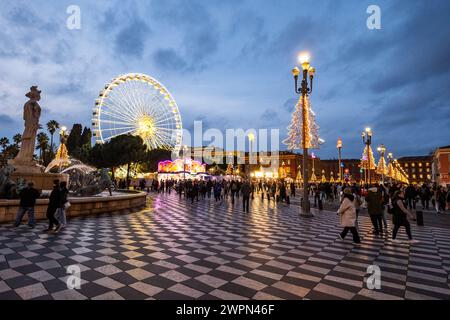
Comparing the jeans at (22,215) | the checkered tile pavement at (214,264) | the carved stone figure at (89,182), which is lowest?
the checkered tile pavement at (214,264)

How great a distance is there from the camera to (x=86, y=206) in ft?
43.7

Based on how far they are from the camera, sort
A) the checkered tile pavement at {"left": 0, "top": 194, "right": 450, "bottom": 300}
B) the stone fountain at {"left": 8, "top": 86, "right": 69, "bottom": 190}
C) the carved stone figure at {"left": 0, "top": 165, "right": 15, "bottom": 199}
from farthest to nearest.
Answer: the stone fountain at {"left": 8, "top": 86, "right": 69, "bottom": 190} < the carved stone figure at {"left": 0, "top": 165, "right": 15, "bottom": 199} < the checkered tile pavement at {"left": 0, "top": 194, "right": 450, "bottom": 300}

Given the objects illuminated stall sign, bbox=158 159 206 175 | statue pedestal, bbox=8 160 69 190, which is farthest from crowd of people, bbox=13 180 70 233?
illuminated stall sign, bbox=158 159 206 175

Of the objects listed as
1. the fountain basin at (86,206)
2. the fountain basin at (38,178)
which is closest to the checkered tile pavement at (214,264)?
the fountain basin at (86,206)

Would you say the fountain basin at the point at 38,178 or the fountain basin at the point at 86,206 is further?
the fountain basin at the point at 38,178

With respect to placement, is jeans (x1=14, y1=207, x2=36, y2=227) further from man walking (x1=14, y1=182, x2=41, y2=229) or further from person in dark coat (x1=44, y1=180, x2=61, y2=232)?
person in dark coat (x1=44, y1=180, x2=61, y2=232)

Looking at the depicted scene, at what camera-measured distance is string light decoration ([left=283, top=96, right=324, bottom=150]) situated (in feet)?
47.7

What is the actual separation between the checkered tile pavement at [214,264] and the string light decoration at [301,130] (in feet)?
19.9

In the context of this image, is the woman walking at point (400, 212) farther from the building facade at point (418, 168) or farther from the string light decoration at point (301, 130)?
Answer: the building facade at point (418, 168)

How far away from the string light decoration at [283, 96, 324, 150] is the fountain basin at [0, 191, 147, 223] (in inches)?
409

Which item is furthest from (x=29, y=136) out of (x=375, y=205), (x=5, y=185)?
(x=375, y=205)

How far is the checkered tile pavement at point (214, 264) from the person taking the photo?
4.26 meters

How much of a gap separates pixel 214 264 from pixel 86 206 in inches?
399
